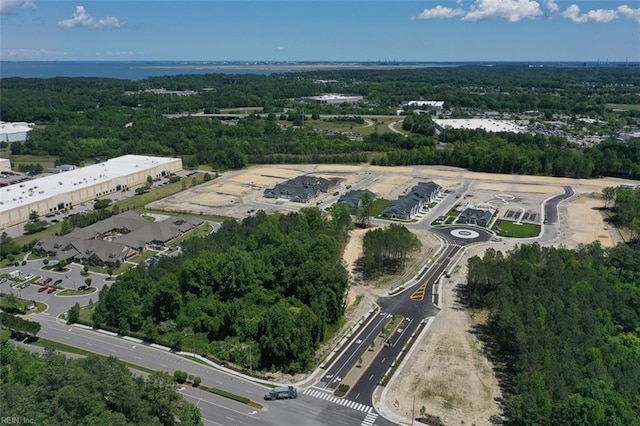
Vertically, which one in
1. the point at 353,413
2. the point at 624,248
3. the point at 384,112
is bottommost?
the point at 353,413

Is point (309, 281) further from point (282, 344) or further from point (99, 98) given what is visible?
point (99, 98)

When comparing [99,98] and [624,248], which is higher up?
[99,98]

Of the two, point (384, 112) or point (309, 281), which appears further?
point (384, 112)

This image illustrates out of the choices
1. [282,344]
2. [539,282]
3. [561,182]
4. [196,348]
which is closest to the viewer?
[282,344]

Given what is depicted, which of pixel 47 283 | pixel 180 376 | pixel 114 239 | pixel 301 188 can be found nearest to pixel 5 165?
pixel 114 239

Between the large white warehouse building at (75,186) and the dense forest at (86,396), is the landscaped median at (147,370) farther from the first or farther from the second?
the large white warehouse building at (75,186)

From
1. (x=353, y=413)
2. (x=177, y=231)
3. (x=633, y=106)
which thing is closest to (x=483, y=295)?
(x=353, y=413)

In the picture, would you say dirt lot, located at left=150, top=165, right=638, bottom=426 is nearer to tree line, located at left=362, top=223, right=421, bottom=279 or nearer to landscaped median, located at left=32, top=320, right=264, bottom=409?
tree line, located at left=362, top=223, right=421, bottom=279

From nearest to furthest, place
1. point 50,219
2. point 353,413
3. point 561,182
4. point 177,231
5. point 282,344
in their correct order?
point 353,413 < point 282,344 < point 177,231 < point 50,219 < point 561,182
